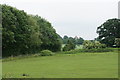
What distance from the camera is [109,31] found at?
2219 inches

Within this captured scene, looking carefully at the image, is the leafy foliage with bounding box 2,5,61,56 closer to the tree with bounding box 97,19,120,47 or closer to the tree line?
the tree line

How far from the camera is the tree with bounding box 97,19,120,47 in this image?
5512 cm

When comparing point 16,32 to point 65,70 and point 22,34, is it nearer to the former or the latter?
point 22,34

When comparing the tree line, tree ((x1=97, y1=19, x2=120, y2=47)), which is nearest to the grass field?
the tree line

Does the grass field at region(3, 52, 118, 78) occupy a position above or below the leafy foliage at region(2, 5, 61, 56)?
below

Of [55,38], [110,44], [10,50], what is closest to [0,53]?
[10,50]

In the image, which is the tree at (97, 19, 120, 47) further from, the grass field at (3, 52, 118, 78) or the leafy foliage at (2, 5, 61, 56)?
the grass field at (3, 52, 118, 78)

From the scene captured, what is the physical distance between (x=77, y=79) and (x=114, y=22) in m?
48.2

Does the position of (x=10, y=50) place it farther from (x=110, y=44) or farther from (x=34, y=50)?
(x=110, y=44)

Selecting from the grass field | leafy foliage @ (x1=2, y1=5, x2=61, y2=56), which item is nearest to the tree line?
leafy foliage @ (x1=2, y1=5, x2=61, y2=56)

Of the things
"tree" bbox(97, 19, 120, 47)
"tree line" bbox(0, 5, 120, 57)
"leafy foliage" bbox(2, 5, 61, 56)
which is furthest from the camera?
"tree" bbox(97, 19, 120, 47)

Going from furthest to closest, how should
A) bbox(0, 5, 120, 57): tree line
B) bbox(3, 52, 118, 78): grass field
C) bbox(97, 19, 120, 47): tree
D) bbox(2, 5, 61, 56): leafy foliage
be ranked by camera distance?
bbox(97, 19, 120, 47): tree, bbox(0, 5, 120, 57): tree line, bbox(2, 5, 61, 56): leafy foliage, bbox(3, 52, 118, 78): grass field

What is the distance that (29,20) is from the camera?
114ft

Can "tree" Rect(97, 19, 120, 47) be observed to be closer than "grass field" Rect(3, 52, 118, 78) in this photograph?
No
